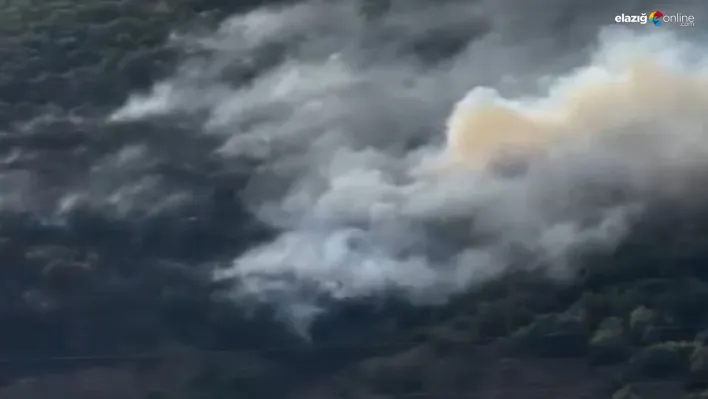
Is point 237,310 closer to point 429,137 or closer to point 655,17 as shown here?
point 429,137

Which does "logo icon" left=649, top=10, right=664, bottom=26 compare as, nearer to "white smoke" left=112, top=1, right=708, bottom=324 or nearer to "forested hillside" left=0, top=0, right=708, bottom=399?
"white smoke" left=112, top=1, right=708, bottom=324

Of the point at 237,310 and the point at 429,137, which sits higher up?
the point at 429,137

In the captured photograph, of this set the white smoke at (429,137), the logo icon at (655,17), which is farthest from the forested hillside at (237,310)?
the logo icon at (655,17)

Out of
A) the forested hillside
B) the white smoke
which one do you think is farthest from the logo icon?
the forested hillside

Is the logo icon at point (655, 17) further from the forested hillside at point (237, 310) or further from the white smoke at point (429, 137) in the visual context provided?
the forested hillside at point (237, 310)

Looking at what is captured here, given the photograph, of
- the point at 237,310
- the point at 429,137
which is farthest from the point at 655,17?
the point at 237,310

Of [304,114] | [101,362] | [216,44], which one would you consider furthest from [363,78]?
[101,362]
